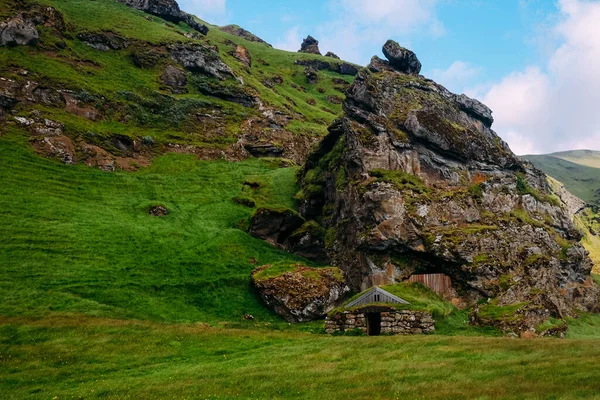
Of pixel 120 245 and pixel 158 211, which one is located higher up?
pixel 158 211

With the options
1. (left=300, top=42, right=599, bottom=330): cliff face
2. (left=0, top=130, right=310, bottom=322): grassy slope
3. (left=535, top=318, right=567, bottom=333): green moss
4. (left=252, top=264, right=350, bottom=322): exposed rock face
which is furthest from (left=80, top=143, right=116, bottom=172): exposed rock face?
(left=535, top=318, right=567, bottom=333): green moss

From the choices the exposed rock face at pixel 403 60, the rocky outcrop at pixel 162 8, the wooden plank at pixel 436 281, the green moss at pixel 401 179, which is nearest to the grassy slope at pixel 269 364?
the wooden plank at pixel 436 281

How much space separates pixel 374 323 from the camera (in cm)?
4012

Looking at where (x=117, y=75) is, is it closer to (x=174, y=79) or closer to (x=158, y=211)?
(x=174, y=79)

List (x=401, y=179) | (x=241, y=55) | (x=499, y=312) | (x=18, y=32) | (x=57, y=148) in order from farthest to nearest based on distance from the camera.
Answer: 1. (x=241, y=55)
2. (x=18, y=32)
3. (x=57, y=148)
4. (x=401, y=179)
5. (x=499, y=312)

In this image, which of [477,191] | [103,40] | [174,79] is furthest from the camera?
[103,40]

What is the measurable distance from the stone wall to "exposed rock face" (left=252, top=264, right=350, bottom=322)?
20.8 feet

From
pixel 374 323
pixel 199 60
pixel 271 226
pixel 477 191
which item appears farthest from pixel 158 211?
pixel 199 60

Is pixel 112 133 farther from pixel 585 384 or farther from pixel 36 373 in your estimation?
pixel 585 384

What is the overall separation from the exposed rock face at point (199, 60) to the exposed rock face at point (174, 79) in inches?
206

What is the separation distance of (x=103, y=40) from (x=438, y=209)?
9646 cm

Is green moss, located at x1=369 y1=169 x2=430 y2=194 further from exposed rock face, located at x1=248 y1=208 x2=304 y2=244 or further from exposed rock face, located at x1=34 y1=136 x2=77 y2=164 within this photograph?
exposed rock face, located at x1=34 y1=136 x2=77 y2=164

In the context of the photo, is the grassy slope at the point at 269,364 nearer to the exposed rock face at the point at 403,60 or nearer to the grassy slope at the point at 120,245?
the grassy slope at the point at 120,245

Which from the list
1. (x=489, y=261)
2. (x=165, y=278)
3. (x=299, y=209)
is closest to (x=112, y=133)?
(x=299, y=209)
